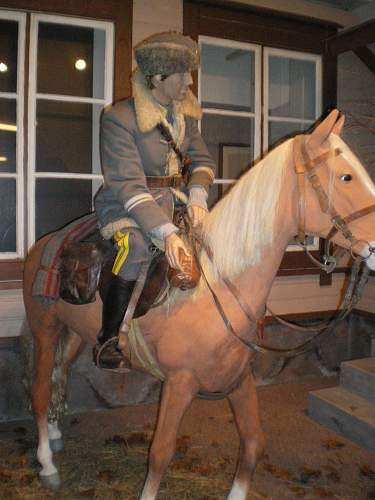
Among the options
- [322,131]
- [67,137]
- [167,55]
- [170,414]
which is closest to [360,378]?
[170,414]

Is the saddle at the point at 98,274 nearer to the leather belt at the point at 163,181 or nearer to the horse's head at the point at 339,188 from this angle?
the leather belt at the point at 163,181

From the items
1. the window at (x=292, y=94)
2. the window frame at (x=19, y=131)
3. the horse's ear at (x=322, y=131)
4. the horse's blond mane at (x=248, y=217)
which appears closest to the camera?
the horse's ear at (x=322, y=131)

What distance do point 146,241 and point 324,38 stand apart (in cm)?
377

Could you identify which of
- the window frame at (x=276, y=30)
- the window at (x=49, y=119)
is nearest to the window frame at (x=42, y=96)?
the window at (x=49, y=119)

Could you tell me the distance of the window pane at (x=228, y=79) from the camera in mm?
4789

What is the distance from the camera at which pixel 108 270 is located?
243 centimetres

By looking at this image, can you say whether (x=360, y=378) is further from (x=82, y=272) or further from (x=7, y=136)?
(x=7, y=136)

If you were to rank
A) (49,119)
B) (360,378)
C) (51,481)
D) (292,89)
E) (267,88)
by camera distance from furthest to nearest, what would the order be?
(292,89) < (267,88) < (49,119) < (360,378) < (51,481)

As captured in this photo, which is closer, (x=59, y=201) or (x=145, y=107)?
(x=145, y=107)

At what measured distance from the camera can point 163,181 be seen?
2385 mm

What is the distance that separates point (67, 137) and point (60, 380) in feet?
7.09

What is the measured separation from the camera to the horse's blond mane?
1943 mm

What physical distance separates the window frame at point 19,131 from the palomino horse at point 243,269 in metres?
1.71

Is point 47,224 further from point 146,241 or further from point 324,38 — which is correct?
point 324,38
